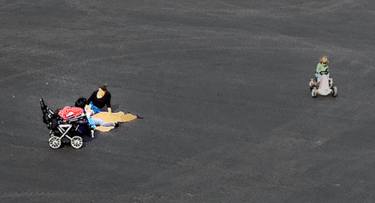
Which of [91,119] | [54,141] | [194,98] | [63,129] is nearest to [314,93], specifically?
[194,98]

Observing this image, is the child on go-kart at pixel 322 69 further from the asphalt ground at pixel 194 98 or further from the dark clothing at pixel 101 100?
the dark clothing at pixel 101 100

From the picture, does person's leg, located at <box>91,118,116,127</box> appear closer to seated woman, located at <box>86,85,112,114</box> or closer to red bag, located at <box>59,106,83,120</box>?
seated woman, located at <box>86,85,112,114</box>

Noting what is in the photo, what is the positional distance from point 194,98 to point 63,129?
553 cm

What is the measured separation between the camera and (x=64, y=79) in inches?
981

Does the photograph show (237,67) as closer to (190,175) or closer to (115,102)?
(115,102)

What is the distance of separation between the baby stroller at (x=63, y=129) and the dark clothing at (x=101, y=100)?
5.94 feet

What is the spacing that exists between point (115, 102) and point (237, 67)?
574cm

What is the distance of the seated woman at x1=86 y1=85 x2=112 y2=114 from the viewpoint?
21859 mm

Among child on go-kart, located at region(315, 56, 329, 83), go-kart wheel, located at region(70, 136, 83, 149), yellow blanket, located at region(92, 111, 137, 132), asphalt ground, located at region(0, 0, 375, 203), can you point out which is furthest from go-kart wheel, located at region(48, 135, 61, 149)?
child on go-kart, located at region(315, 56, 329, 83)

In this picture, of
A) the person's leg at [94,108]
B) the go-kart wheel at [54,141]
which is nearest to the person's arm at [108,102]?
the person's leg at [94,108]

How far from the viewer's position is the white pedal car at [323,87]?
23781mm

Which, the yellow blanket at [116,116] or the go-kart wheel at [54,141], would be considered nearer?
the go-kart wheel at [54,141]

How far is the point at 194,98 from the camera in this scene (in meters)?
23.6

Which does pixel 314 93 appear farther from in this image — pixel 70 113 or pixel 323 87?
pixel 70 113
